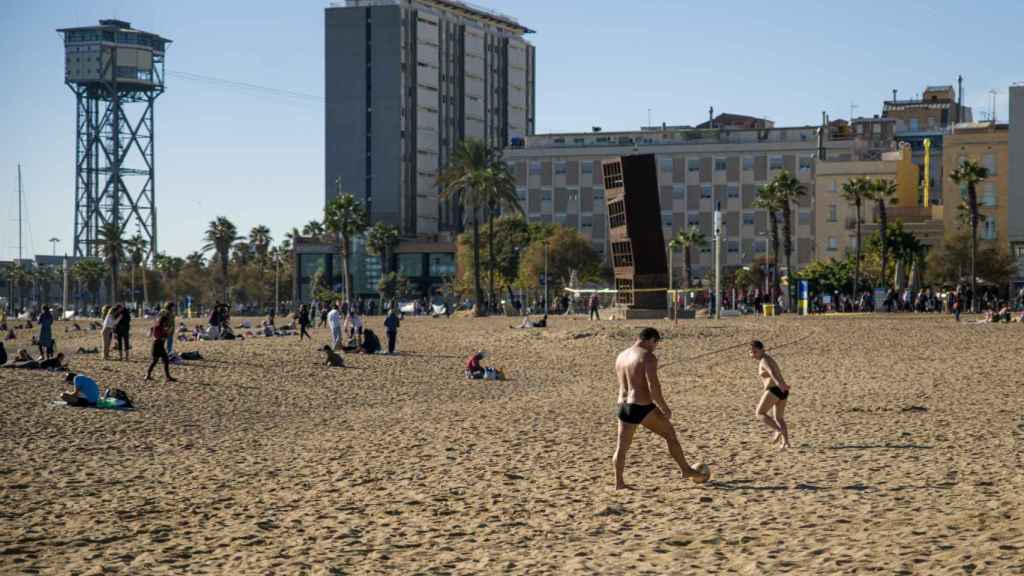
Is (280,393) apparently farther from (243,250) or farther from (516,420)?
(243,250)

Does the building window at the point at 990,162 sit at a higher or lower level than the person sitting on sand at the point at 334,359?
higher

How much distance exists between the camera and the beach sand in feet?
34.5

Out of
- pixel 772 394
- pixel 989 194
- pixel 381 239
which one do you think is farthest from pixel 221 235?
pixel 772 394

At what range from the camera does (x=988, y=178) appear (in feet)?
323

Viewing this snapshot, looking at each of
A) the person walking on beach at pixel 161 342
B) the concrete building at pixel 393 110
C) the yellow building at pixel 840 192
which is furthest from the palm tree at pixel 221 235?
the person walking on beach at pixel 161 342

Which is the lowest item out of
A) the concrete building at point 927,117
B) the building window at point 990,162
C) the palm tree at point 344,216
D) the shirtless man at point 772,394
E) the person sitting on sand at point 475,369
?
the person sitting on sand at point 475,369

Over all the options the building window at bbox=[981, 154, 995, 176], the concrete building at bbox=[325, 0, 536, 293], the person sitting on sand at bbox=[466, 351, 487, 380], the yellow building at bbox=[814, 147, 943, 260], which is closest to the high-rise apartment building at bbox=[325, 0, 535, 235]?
the concrete building at bbox=[325, 0, 536, 293]

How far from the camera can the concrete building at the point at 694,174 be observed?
118 m

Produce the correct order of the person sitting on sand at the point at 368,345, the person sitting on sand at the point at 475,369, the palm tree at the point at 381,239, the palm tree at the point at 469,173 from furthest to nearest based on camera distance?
the palm tree at the point at 381,239 → the palm tree at the point at 469,173 → the person sitting on sand at the point at 368,345 → the person sitting on sand at the point at 475,369

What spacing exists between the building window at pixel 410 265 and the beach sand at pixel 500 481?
339 feet

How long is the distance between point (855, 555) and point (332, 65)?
→ 5334 inches

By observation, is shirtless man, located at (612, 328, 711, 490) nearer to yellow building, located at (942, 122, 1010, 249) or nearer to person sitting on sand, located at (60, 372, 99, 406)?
person sitting on sand, located at (60, 372, 99, 406)

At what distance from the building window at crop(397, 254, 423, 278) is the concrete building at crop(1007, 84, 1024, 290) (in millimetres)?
57550

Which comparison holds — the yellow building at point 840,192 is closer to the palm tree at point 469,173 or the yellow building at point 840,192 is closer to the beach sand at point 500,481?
the palm tree at point 469,173
